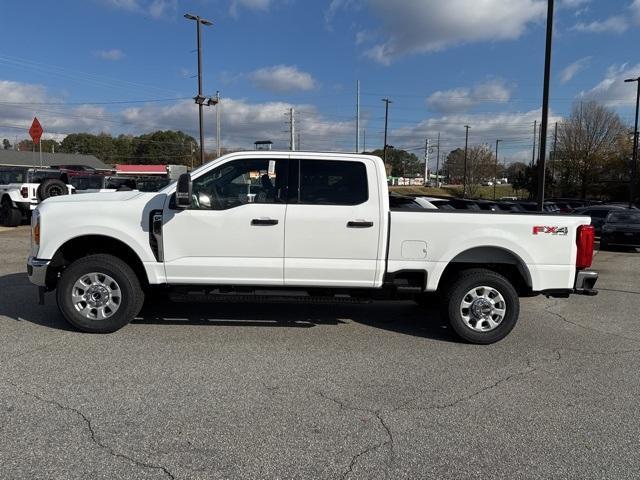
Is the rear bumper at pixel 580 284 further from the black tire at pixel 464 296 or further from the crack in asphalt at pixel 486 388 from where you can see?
the crack in asphalt at pixel 486 388

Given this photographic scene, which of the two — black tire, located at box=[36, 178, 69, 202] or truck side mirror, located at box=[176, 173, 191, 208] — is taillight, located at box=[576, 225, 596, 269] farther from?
black tire, located at box=[36, 178, 69, 202]

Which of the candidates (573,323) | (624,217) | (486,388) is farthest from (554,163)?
(486,388)

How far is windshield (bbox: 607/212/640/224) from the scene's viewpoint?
17.7 metres

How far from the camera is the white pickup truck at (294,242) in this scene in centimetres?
536

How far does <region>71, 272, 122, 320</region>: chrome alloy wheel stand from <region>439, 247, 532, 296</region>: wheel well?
140 inches

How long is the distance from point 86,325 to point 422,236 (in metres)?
3.67

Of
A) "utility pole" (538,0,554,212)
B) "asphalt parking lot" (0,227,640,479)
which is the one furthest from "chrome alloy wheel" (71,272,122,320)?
"utility pole" (538,0,554,212)

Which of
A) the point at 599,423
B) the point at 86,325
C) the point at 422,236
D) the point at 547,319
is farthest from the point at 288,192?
the point at 547,319

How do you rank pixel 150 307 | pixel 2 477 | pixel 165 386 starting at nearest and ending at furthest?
pixel 2 477 → pixel 165 386 → pixel 150 307

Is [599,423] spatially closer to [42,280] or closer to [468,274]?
[468,274]

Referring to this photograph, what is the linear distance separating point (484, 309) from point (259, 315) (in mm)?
2682

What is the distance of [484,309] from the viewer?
18.1 feet

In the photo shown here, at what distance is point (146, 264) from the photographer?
5.43 m

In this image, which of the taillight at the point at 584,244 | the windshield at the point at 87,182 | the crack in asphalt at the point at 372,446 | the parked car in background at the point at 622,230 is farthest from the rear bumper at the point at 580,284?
the windshield at the point at 87,182
